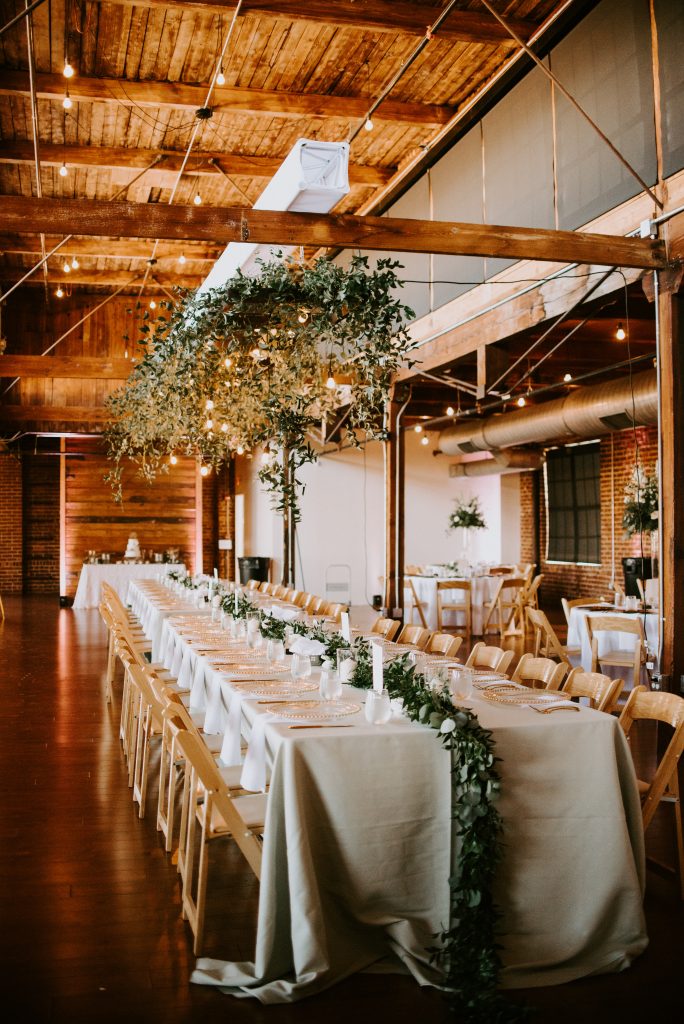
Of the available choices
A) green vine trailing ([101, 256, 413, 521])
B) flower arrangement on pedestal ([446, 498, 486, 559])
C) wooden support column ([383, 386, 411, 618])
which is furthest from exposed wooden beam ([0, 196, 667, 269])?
flower arrangement on pedestal ([446, 498, 486, 559])

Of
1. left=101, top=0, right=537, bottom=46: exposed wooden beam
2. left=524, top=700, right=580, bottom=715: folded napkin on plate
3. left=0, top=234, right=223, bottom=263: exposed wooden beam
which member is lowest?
left=524, top=700, right=580, bottom=715: folded napkin on plate

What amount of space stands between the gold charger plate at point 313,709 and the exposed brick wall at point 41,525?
1713 cm

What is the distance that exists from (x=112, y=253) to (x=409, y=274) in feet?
16.7

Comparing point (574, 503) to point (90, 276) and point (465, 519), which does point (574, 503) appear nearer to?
point (465, 519)

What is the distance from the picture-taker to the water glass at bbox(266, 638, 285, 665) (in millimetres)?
4984

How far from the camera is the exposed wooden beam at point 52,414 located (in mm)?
15961

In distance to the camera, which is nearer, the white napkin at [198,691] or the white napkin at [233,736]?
the white napkin at [233,736]

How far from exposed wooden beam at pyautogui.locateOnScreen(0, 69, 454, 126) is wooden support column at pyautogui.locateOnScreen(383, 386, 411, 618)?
9.85 ft

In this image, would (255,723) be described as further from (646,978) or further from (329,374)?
(329,374)

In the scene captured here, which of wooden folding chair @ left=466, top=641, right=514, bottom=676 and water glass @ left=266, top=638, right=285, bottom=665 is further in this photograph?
water glass @ left=266, top=638, right=285, bottom=665

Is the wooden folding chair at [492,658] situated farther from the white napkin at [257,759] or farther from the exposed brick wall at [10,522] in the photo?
the exposed brick wall at [10,522]

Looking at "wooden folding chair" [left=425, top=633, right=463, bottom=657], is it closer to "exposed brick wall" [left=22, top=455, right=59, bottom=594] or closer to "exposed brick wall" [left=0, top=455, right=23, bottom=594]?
"exposed brick wall" [left=0, top=455, right=23, bottom=594]

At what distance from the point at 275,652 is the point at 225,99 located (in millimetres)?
5978

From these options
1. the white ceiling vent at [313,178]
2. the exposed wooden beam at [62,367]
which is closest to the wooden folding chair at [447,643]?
the white ceiling vent at [313,178]
